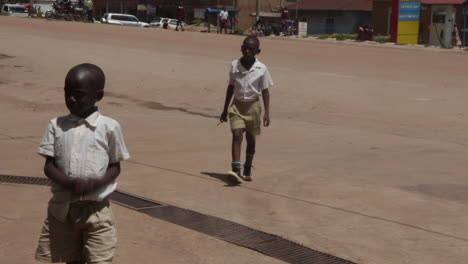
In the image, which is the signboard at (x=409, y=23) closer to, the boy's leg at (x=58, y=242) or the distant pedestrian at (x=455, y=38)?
the distant pedestrian at (x=455, y=38)

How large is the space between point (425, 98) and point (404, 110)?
1.67 meters

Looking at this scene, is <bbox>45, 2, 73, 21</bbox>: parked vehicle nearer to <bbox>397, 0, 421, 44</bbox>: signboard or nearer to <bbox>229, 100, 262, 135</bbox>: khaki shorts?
<bbox>397, 0, 421, 44</bbox>: signboard

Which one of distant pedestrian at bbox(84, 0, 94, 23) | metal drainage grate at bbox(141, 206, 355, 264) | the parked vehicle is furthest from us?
→ the parked vehicle

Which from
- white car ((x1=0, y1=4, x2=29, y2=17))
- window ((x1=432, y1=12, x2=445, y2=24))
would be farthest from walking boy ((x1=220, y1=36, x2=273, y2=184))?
white car ((x1=0, y1=4, x2=29, y2=17))

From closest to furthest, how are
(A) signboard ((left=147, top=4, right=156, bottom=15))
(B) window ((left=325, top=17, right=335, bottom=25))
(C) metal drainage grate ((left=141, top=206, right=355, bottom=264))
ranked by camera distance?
(C) metal drainage grate ((left=141, top=206, right=355, bottom=264))
(B) window ((left=325, top=17, right=335, bottom=25))
(A) signboard ((left=147, top=4, right=156, bottom=15))

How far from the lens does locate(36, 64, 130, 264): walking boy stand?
4.09m

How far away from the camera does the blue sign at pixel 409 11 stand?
38.3m

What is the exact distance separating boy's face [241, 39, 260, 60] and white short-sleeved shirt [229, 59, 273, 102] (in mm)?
144

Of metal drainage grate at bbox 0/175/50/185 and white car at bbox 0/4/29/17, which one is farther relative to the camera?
white car at bbox 0/4/29/17

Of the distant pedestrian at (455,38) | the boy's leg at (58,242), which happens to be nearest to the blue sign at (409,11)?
the distant pedestrian at (455,38)

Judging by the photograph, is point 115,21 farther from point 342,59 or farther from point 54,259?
point 54,259

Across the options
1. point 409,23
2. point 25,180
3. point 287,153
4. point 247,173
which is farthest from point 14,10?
point 247,173

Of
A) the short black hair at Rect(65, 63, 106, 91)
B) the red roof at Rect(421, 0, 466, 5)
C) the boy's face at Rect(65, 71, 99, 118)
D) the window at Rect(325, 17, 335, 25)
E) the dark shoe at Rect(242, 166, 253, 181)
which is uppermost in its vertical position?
the short black hair at Rect(65, 63, 106, 91)

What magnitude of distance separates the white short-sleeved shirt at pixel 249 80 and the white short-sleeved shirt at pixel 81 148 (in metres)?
4.37
